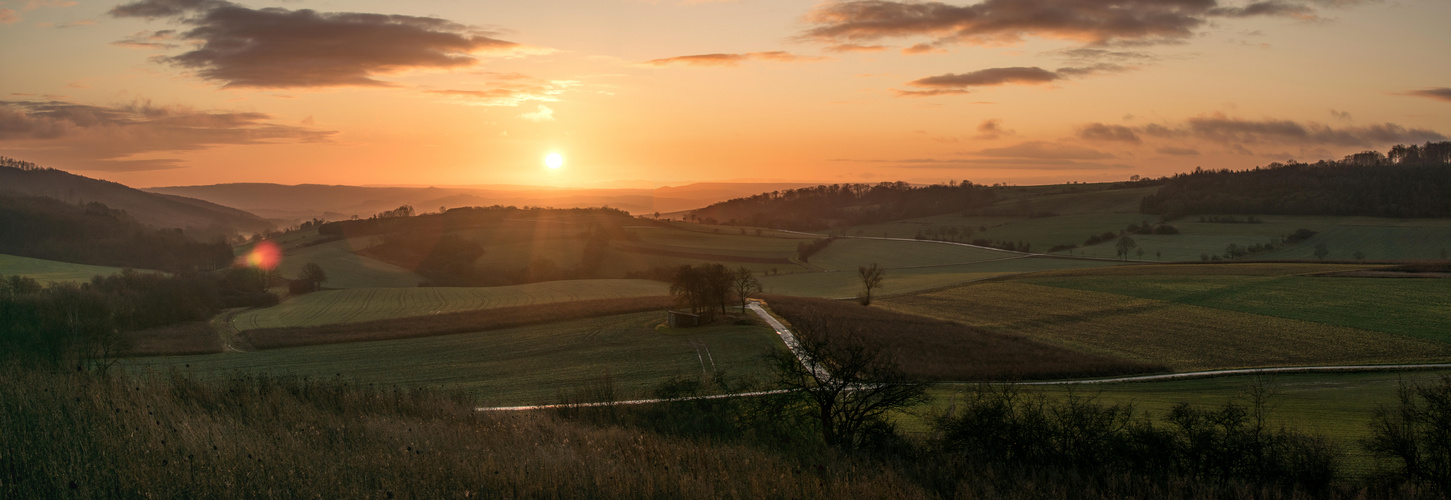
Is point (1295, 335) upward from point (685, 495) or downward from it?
downward

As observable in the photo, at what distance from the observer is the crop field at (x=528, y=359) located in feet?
112

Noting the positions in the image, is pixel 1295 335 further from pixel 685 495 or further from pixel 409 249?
pixel 409 249

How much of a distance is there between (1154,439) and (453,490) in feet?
50.1

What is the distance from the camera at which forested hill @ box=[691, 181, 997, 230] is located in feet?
456

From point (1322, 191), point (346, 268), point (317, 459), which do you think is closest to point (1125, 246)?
point (1322, 191)

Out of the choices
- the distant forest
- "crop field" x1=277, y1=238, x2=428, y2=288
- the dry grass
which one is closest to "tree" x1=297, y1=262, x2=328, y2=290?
"crop field" x1=277, y1=238, x2=428, y2=288

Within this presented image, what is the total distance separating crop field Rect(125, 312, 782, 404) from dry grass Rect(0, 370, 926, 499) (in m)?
17.6

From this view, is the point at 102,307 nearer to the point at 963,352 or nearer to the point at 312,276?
the point at 312,276

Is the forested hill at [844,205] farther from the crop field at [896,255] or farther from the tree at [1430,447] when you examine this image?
the tree at [1430,447]

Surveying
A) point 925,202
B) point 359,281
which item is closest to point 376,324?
point 359,281

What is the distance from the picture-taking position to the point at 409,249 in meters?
102

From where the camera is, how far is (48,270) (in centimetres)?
7162

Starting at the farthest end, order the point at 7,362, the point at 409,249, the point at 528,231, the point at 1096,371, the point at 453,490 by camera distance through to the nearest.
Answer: the point at 528,231, the point at 409,249, the point at 1096,371, the point at 7,362, the point at 453,490

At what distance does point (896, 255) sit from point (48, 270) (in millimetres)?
90658
